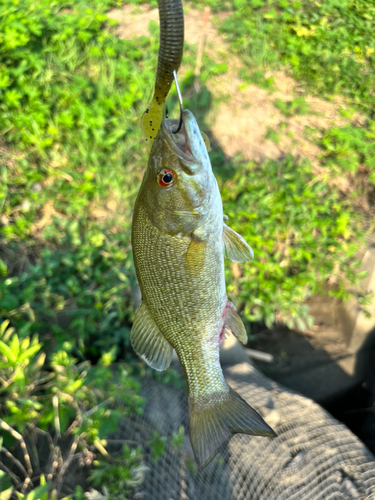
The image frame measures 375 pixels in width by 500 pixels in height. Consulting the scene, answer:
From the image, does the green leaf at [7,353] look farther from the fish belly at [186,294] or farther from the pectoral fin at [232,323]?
the pectoral fin at [232,323]

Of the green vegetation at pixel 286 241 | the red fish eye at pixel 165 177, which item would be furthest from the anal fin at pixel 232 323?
the green vegetation at pixel 286 241

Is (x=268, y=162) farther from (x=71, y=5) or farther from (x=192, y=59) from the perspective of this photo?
(x=71, y=5)

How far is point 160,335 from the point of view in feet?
4.09

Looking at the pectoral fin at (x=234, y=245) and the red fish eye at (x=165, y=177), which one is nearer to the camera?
the red fish eye at (x=165, y=177)

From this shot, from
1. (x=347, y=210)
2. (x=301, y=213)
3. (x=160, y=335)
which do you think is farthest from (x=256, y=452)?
(x=347, y=210)

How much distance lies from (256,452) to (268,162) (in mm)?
2632

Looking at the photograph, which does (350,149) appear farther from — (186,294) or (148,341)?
(148,341)

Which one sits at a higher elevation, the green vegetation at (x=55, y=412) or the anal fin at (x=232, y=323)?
the anal fin at (x=232, y=323)

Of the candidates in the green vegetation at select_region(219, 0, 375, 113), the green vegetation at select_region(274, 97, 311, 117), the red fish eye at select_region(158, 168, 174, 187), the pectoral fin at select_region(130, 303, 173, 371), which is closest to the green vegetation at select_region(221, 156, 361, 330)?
the green vegetation at select_region(274, 97, 311, 117)

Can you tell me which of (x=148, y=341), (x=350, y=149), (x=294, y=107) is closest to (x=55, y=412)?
(x=148, y=341)

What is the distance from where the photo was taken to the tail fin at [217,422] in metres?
1.08

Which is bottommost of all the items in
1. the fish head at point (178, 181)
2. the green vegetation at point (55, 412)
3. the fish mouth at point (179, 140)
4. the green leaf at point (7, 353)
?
the green vegetation at point (55, 412)

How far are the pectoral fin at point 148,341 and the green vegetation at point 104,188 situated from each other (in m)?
1.09

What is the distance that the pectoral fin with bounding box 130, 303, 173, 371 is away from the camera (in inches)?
47.7
